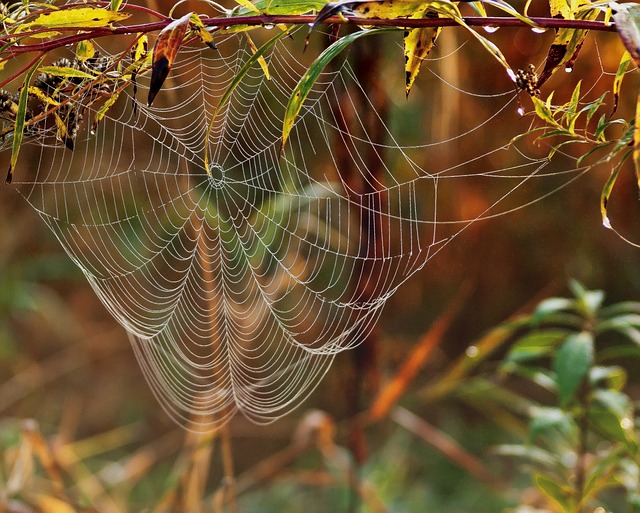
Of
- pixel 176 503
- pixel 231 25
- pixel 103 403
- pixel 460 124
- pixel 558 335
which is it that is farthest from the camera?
pixel 103 403

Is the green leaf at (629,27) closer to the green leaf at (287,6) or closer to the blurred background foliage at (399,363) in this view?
the green leaf at (287,6)

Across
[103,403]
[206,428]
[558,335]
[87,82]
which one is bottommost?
[103,403]

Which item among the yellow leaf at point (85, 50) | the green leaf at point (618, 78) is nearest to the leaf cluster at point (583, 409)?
the green leaf at point (618, 78)

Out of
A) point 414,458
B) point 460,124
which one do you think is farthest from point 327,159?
point 414,458

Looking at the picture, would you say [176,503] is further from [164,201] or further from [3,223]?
[3,223]

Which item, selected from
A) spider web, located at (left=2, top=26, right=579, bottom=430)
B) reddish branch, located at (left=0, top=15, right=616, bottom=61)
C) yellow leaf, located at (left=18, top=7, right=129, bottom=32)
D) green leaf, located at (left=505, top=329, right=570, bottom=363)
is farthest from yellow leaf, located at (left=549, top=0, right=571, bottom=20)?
spider web, located at (left=2, top=26, right=579, bottom=430)

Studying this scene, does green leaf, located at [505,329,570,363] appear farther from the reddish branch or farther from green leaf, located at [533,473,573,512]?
the reddish branch
